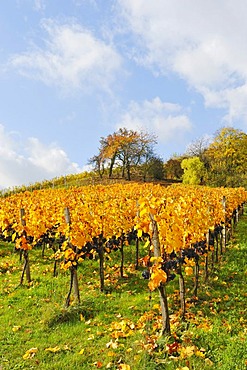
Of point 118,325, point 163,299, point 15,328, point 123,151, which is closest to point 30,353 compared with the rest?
point 15,328

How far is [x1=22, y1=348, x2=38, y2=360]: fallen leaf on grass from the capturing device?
581cm

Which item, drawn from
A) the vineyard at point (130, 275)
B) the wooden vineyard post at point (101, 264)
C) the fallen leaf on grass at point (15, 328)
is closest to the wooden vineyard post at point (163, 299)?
the vineyard at point (130, 275)

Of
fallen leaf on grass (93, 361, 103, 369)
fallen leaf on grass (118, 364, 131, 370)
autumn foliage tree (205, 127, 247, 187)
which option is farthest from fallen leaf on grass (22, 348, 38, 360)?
autumn foliage tree (205, 127, 247, 187)

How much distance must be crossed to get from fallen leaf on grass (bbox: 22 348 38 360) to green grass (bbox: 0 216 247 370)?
0.05 meters

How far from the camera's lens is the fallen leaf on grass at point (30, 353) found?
19.1 ft

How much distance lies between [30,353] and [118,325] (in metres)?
1.70

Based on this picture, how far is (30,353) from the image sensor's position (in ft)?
19.5

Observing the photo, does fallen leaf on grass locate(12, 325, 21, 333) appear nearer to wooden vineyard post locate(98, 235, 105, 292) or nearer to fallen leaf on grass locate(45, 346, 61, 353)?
fallen leaf on grass locate(45, 346, 61, 353)

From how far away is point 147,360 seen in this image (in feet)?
16.8

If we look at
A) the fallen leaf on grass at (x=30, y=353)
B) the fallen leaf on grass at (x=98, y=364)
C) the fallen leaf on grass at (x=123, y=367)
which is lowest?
the fallen leaf on grass at (x=30, y=353)

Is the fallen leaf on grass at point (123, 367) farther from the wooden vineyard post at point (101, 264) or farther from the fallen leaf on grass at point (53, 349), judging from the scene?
the wooden vineyard post at point (101, 264)

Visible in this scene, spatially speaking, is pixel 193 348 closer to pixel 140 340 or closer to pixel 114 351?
pixel 140 340

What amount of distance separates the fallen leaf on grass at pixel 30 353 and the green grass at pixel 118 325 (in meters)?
0.05

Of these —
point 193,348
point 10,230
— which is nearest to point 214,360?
point 193,348
